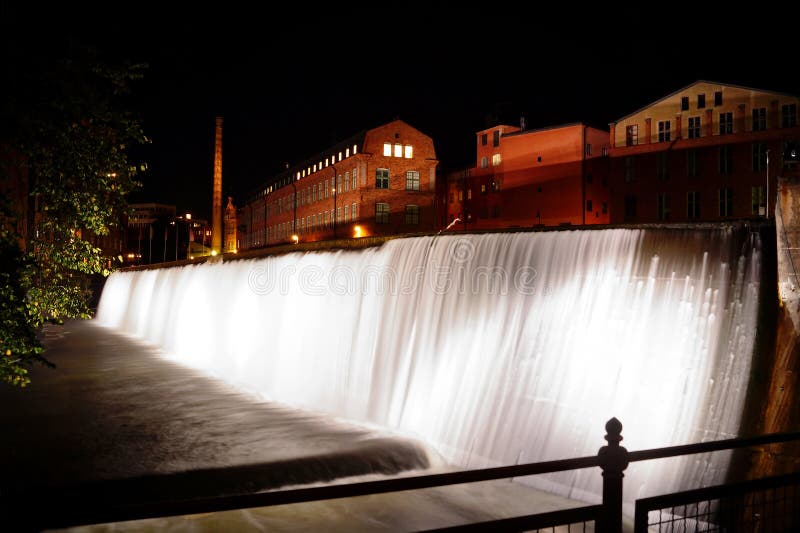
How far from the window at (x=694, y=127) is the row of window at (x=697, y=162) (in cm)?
111

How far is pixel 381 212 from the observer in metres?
54.3

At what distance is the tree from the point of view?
615 centimetres

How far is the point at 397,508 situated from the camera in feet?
32.1

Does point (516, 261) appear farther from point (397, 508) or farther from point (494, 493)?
point (397, 508)

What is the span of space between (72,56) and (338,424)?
1121 centimetres

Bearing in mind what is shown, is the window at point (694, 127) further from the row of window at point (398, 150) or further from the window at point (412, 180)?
the row of window at point (398, 150)

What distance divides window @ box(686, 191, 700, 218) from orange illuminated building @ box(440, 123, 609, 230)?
29.8 ft

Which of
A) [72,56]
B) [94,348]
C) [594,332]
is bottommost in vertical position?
[94,348]

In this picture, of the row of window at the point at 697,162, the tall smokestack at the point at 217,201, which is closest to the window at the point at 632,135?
the row of window at the point at 697,162

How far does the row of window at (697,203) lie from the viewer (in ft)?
134

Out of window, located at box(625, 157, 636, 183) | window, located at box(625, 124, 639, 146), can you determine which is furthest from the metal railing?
window, located at box(625, 124, 639, 146)

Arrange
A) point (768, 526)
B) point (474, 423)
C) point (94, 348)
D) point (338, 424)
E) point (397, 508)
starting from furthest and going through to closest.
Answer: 1. point (94, 348)
2. point (338, 424)
3. point (474, 423)
4. point (397, 508)
5. point (768, 526)

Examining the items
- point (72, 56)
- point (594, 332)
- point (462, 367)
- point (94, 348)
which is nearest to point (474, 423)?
point (462, 367)

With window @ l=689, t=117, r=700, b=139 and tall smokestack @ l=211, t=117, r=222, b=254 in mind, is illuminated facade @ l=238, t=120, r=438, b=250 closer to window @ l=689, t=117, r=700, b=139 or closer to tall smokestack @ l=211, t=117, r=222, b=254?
tall smokestack @ l=211, t=117, r=222, b=254
